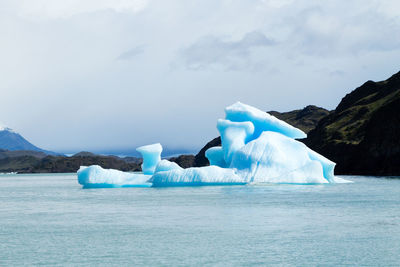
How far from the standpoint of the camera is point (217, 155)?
169ft

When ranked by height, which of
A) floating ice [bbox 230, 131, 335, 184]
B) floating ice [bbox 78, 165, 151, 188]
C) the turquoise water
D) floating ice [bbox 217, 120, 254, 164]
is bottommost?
the turquoise water

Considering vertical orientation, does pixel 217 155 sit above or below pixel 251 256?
above

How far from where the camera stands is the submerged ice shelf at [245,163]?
4416 centimetres

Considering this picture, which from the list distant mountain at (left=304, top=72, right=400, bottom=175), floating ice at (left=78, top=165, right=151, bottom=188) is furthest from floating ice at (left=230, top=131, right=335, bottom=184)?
distant mountain at (left=304, top=72, right=400, bottom=175)

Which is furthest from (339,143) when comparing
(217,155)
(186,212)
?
(186,212)

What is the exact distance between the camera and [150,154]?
174 ft

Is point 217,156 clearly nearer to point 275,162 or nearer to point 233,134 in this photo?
point 233,134

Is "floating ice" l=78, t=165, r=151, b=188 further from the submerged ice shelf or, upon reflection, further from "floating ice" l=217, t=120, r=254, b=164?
"floating ice" l=217, t=120, r=254, b=164

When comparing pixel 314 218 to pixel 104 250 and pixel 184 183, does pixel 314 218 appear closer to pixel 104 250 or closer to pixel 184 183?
pixel 104 250

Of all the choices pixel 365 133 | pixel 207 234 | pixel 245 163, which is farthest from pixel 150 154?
pixel 365 133

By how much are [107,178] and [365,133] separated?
208ft

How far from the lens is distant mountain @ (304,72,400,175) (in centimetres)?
9106

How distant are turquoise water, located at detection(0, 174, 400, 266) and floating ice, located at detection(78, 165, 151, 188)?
46.1 ft

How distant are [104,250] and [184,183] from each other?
89.0ft
